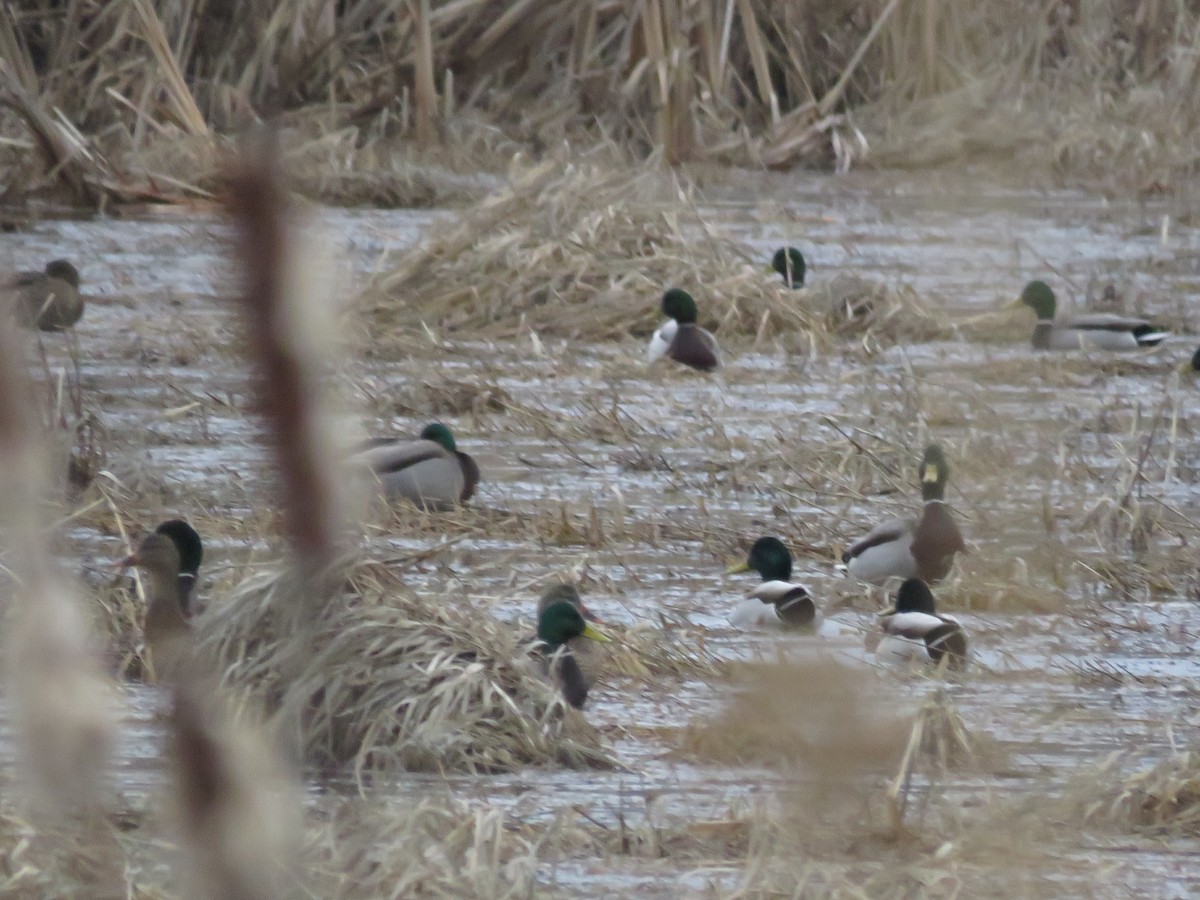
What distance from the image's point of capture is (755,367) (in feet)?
34.0

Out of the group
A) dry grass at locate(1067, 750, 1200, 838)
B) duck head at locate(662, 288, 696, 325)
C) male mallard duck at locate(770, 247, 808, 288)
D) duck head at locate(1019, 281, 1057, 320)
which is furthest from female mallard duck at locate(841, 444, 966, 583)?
male mallard duck at locate(770, 247, 808, 288)

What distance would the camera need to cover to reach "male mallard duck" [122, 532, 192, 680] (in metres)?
4.76

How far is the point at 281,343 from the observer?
2.99ft

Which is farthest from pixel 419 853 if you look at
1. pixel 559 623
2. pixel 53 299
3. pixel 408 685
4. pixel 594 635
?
pixel 53 299

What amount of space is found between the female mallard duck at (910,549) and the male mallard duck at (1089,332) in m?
4.57

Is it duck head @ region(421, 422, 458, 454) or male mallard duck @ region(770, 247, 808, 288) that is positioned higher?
male mallard duck @ region(770, 247, 808, 288)

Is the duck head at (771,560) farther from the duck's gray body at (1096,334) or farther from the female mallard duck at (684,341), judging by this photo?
the duck's gray body at (1096,334)

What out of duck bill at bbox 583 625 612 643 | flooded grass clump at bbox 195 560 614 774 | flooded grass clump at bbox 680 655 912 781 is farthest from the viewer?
duck bill at bbox 583 625 612 643

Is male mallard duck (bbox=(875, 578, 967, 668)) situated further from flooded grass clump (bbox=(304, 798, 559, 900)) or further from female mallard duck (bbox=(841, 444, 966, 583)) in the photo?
flooded grass clump (bbox=(304, 798, 559, 900))

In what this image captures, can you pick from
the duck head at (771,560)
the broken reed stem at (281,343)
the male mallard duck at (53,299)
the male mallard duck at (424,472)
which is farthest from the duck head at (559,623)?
the male mallard duck at (53,299)

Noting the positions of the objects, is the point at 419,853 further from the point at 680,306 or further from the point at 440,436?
the point at 680,306

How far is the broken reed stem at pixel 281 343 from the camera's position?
35.3 inches

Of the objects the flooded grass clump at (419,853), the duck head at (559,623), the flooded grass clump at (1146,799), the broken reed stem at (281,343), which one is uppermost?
the broken reed stem at (281,343)

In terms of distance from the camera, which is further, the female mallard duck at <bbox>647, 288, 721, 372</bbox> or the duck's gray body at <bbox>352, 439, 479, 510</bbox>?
the female mallard duck at <bbox>647, 288, 721, 372</bbox>
